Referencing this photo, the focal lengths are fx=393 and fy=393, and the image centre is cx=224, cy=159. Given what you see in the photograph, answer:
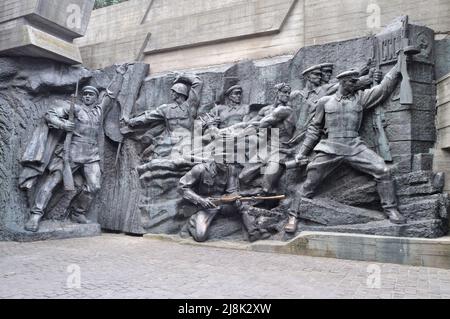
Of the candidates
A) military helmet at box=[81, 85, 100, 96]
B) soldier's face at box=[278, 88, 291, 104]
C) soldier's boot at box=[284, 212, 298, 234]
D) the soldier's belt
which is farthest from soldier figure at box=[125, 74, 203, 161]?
the soldier's belt

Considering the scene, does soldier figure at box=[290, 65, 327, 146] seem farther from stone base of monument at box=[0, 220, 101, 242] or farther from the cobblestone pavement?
stone base of monument at box=[0, 220, 101, 242]

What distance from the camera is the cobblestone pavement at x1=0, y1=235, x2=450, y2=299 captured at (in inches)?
169

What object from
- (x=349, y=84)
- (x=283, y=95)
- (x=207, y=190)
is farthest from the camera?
(x=207, y=190)

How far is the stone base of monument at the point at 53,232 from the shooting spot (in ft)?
26.2

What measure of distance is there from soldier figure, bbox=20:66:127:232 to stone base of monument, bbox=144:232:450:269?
3.96 m

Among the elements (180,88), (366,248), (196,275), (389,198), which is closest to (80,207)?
(180,88)

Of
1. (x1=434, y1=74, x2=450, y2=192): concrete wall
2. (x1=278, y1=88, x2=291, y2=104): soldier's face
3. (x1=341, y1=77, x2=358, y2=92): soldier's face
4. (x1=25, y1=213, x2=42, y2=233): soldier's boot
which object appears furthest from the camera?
(x1=25, y1=213, x2=42, y2=233): soldier's boot

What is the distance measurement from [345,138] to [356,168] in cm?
55

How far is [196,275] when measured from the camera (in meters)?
5.07

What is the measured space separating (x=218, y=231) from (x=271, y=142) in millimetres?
2031

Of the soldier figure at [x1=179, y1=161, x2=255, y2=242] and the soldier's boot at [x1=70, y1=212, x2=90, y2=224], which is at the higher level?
the soldier figure at [x1=179, y1=161, x2=255, y2=242]

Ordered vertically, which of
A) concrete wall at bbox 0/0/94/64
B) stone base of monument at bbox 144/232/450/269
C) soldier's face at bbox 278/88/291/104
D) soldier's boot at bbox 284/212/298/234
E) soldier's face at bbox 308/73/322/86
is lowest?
stone base of monument at bbox 144/232/450/269

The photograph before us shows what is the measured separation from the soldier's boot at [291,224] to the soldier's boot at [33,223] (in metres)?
5.12

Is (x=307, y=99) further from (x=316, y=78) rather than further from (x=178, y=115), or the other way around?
(x=178, y=115)
